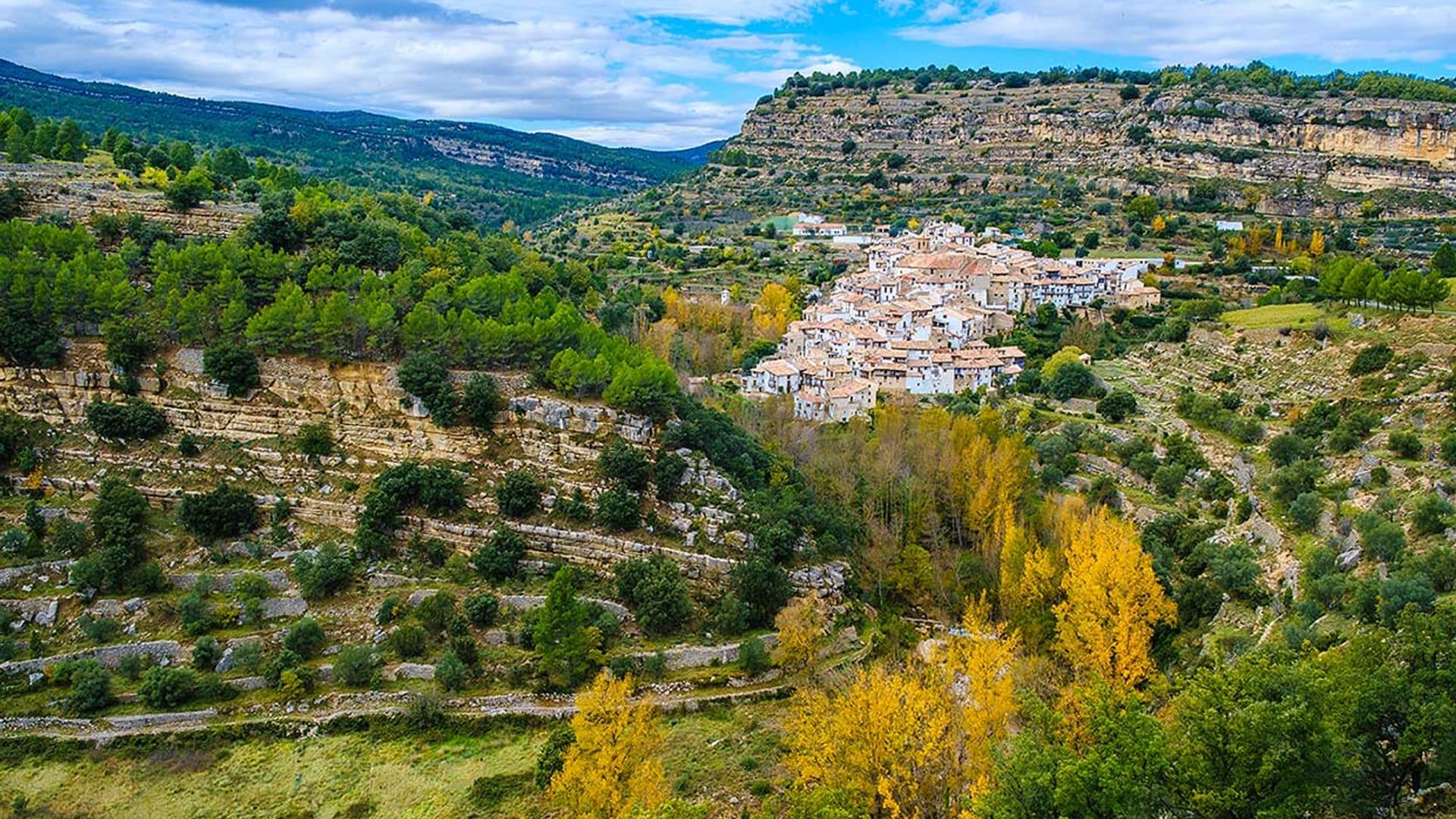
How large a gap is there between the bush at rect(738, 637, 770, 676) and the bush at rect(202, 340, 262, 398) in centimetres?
1816

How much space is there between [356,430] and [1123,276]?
46.0 metres

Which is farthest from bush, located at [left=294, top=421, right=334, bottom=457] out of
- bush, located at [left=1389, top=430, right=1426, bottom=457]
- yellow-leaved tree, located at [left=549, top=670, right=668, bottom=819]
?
bush, located at [left=1389, top=430, right=1426, bottom=457]

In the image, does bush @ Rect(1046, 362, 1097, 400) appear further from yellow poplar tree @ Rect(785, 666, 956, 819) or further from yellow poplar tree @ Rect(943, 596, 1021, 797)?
yellow poplar tree @ Rect(785, 666, 956, 819)

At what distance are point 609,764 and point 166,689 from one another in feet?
42.9

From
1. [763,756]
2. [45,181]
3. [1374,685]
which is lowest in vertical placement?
[763,756]

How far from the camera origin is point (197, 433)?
3088 cm

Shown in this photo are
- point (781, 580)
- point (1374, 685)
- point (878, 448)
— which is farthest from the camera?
point (878, 448)

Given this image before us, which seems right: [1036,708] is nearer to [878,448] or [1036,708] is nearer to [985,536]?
[985,536]

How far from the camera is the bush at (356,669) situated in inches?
981

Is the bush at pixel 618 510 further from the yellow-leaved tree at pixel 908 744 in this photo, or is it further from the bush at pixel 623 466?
the yellow-leaved tree at pixel 908 744

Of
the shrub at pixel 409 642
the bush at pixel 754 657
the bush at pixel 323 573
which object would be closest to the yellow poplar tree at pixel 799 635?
the bush at pixel 754 657

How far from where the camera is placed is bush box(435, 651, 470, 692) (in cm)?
2466

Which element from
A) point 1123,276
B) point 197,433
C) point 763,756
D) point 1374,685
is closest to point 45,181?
point 197,433

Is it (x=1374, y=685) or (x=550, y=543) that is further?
(x=550, y=543)
